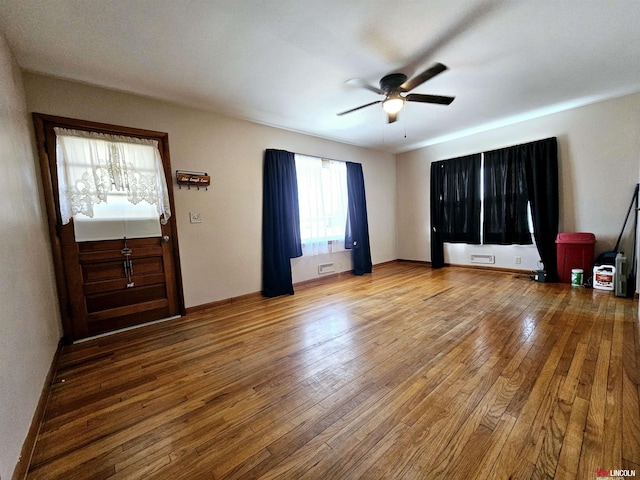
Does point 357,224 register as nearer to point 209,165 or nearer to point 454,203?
point 454,203

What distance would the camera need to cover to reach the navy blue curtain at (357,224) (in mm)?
4852

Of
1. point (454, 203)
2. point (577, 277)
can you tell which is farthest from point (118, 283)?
point (577, 277)

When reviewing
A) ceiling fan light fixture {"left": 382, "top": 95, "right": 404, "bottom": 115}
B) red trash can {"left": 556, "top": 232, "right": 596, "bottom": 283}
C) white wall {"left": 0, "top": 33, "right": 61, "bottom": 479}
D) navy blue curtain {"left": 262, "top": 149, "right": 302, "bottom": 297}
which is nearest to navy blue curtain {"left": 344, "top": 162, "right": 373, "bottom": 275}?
navy blue curtain {"left": 262, "top": 149, "right": 302, "bottom": 297}

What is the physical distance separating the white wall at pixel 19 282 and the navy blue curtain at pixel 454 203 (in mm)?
5571

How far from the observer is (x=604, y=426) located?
124cm

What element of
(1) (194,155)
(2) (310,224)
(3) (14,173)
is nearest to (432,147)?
(2) (310,224)

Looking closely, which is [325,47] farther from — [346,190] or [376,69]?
[346,190]

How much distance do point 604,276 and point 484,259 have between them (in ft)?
5.27

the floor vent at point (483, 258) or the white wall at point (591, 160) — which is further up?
the white wall at point (591, 160)

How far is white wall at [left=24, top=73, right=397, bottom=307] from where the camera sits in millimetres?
2521

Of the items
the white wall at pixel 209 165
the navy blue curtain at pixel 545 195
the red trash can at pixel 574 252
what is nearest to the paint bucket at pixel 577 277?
the red trash can at pixel 574 252

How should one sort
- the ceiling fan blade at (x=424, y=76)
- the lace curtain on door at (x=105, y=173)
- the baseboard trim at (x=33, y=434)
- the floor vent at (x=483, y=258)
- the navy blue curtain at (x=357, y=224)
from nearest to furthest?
1. the baseboard trim at (x=33, y=434)
2. the ceiling fan blade at (x=424, y=76)
3. the lace curtain on door at (x=105, y=173)
4. the floor vent at (x=483, y=258)
5. the navy blue curtain at (x=357, y=224)

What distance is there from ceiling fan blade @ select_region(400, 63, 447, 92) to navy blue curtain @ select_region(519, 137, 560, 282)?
114 inches

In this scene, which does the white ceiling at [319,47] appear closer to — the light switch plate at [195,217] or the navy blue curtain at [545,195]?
the navy blue curtain at [545,195]
